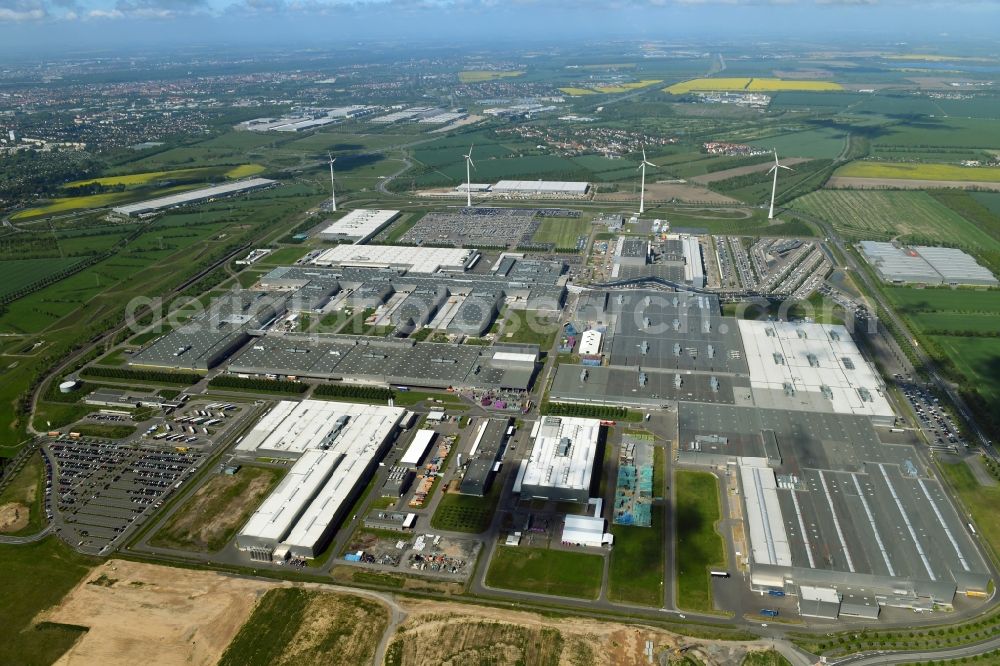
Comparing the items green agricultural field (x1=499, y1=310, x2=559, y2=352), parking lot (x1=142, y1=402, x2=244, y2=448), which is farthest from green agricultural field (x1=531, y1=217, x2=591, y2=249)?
parking lot (x1=142, y1=402, x2=244, y2=448)

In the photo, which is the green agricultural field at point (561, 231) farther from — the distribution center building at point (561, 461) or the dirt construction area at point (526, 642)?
the dirt construction area at point (526, 642)

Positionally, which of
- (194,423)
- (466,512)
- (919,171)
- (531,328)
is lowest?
(466,512)

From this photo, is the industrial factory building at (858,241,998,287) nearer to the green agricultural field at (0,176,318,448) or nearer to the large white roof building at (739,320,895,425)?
the large white roof building at (739,320,895,425)

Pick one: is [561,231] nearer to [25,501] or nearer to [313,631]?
[25,501]

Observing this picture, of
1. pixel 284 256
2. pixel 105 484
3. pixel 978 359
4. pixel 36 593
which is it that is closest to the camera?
pixel 36 593

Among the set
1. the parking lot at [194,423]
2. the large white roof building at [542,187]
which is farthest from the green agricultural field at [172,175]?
the parking lot at [194,423]

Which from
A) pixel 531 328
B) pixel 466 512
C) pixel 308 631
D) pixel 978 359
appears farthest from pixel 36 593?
pixel 978 359
